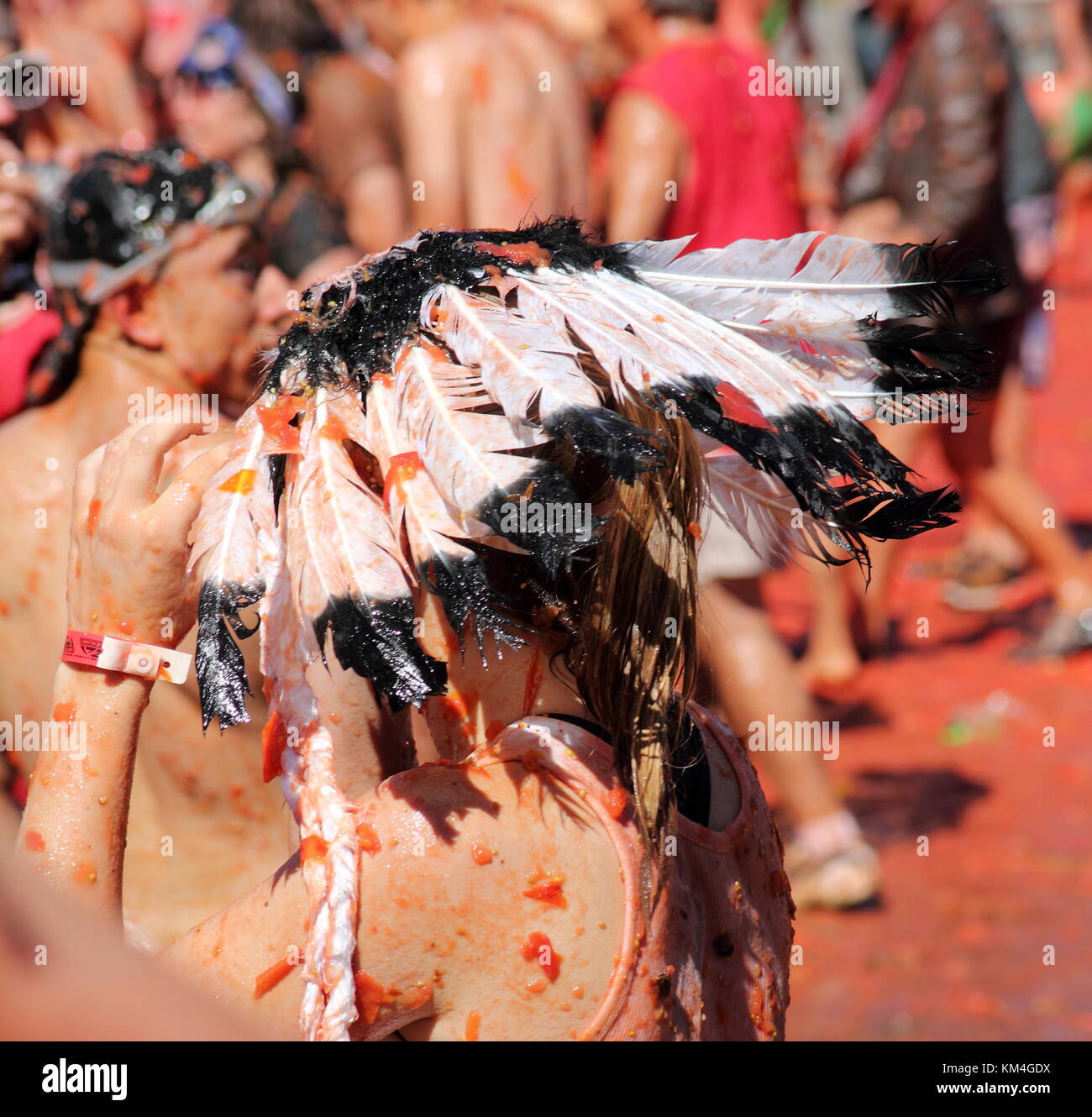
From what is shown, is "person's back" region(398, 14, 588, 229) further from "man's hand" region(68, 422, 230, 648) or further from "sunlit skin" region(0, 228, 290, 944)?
"man's hand" region(68, 422, 230, 648)

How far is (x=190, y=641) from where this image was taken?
219 cm

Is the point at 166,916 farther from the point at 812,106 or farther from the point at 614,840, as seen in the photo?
the point at 812,106

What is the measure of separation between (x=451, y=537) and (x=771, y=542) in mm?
535

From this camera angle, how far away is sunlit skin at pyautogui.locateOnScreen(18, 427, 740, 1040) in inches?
53.5

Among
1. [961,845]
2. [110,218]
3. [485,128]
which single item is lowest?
[961,845]

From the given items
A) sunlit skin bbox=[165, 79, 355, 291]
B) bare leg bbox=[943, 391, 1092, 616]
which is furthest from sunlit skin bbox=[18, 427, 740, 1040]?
bare leg bbox=[943, 391, 1092, 616]

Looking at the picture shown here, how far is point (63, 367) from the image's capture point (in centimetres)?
274

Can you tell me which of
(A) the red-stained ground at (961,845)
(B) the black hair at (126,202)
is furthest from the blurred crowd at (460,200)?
(A) the red-stained ground at (961,845)

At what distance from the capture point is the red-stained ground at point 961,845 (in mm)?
3826

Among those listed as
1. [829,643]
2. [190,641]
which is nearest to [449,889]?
[190,641]

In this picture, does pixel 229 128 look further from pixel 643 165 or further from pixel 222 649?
pixel 222 649

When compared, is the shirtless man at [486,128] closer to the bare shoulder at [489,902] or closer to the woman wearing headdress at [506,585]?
the woman wearing headdress at [506,585]

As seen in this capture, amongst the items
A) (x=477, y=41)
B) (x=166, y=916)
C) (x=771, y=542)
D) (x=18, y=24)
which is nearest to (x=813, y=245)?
(x=771, y=542)

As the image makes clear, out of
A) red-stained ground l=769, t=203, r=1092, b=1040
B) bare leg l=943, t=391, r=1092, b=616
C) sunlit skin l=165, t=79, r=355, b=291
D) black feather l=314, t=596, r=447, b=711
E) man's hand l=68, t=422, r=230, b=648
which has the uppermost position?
sunlit skin l=165, t=79, r=355, b=291
